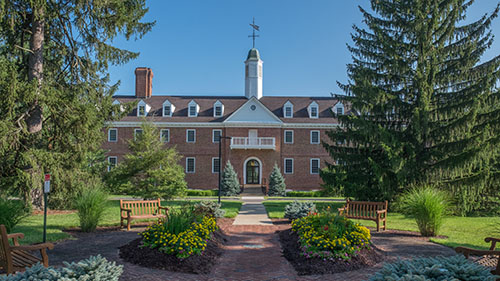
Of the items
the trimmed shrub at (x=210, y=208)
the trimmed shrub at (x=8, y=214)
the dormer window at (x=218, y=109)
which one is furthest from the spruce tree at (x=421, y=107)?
the dormer window at (x=218, y=109)

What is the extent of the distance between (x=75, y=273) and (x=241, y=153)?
31462 millimetres

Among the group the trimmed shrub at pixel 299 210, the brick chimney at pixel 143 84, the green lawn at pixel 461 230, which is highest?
the brick chimney at pixel 143 84

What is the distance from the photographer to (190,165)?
1430 inches

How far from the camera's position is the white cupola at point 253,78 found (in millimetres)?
38094

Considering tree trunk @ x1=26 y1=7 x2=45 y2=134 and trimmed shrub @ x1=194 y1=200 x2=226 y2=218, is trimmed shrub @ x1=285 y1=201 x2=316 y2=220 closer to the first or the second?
trimmed shrub @ x1=194 y1=200 x2=226 y2=218

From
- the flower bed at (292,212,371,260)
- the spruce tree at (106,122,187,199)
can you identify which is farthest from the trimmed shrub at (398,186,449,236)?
the spruce tree at (106,122,187,199)

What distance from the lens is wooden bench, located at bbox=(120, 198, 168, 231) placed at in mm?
10773

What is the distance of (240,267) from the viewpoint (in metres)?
6.65

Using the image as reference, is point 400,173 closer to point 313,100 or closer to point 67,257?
point 67,257

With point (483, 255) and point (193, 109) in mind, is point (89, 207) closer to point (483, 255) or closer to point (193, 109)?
point (483, 255)

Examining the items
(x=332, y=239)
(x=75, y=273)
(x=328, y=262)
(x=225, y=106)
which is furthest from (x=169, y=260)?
(x=225, y=106)

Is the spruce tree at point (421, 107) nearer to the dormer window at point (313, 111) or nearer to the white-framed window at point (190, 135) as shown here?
the dormer window at point (313, 111)

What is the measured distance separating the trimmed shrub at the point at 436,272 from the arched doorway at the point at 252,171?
105 ft

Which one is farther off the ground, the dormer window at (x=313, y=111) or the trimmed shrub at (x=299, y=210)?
the dormer window at (x=313, y=111)
